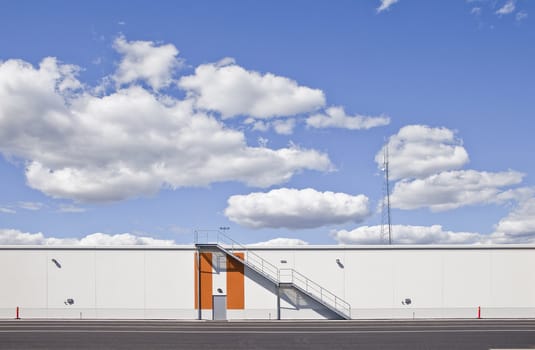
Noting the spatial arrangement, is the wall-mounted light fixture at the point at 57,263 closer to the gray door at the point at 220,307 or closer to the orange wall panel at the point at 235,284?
the gray door at the point at 220,307

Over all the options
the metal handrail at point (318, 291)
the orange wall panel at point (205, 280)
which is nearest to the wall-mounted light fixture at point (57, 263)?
the orange wall panel at point (205, 280)

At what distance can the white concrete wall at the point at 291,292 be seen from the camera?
117ft

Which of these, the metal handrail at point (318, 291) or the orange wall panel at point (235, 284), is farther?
the orange wall panel at point (235, 284)

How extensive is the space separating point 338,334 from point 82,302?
20.2m

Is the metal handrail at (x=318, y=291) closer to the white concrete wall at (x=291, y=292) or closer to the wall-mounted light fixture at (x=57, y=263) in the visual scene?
the white concrete wall at (x=291, y=292)

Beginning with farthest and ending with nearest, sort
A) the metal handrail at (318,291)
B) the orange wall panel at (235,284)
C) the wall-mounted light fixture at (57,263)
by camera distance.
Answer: the wall-mounted light fixture at (57,263) → the orange wall panel at (235,284) → the metal handrail at (318,291)

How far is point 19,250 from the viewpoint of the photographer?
36.9m

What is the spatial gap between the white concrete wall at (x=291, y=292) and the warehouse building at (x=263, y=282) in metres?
0.08

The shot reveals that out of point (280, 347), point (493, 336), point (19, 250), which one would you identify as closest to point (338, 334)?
point (280, 347)

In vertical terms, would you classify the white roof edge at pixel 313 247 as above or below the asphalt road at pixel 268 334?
above

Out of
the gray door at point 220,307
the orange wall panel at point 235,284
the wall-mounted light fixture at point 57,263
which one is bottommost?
the gray door at point 220,307

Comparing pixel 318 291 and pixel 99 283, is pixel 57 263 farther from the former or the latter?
pixel 318 291

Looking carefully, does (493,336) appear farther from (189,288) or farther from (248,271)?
(189,288)

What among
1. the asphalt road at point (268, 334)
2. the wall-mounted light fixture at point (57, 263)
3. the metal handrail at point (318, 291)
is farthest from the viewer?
the wall-mounted light fixture at point (57, 263)
